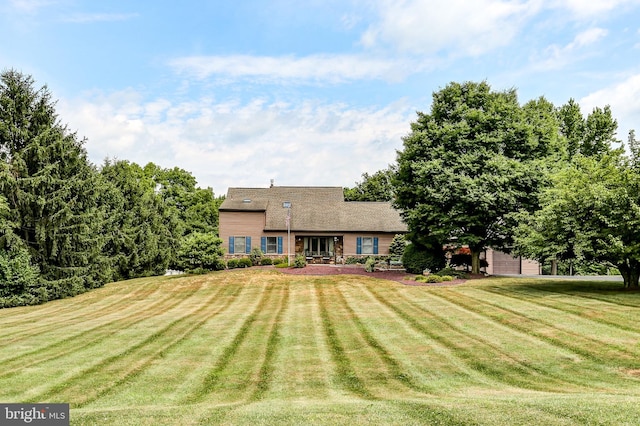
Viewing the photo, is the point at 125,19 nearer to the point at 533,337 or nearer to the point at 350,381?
the point at 350,381

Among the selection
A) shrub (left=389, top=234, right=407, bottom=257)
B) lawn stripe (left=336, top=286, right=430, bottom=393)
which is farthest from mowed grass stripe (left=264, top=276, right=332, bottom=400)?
shrub (left=389, top=234, right=407, bottom=257)

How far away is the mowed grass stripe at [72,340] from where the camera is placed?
12.6 metres

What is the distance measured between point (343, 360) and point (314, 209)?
3397cm

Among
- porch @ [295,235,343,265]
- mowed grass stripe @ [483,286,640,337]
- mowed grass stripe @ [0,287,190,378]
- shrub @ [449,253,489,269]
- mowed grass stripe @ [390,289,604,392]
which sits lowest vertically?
mowed grass stripe @ [0,287,190,378]

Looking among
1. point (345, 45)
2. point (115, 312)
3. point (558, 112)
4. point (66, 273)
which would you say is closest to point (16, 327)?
point (115, 312)

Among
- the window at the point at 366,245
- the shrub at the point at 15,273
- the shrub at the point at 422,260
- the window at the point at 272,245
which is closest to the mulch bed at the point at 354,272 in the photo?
the shrub at the point at 422,260

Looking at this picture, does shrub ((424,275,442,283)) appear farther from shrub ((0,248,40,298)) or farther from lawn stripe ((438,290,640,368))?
shrub ((0,248,40,298))

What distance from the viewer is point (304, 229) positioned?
44.1 metres

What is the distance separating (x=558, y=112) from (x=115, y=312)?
41.9m

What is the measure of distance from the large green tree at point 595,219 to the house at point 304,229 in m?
20.9

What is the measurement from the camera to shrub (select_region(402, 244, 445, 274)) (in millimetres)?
34344

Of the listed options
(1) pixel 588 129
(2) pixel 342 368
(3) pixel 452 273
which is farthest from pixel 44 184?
(1) pixel 588 129

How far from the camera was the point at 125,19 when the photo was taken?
18.7 meters

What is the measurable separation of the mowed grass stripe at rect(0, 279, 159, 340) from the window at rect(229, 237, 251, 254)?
11.1m
